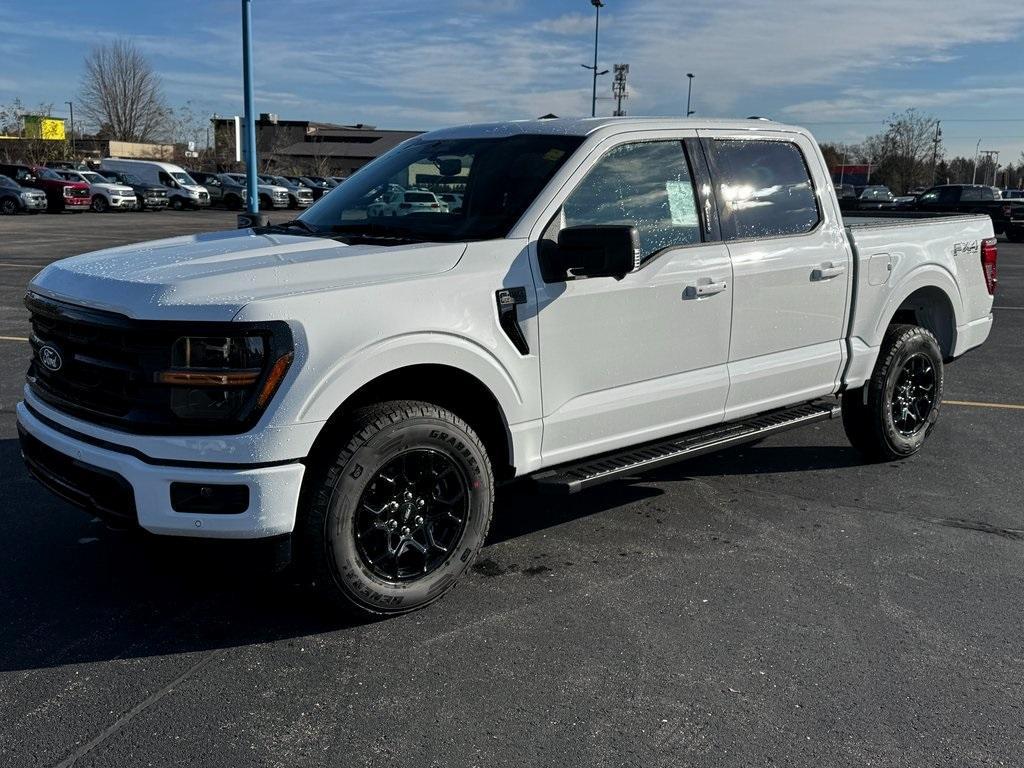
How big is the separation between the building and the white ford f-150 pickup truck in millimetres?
66755

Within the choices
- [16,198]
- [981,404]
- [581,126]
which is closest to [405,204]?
[581,126]

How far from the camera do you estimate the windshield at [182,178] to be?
41625mm

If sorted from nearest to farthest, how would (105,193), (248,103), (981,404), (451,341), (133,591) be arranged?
(451,341) → (133,591) → (981,404) → (248,103) → (105,193)

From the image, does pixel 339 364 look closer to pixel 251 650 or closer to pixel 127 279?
pixel 127 279

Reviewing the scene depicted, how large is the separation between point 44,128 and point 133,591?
82619 mm

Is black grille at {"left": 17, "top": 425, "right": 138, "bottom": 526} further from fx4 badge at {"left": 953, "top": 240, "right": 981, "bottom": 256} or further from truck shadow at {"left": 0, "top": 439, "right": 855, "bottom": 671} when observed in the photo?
fx4 badge at {"left": 953, "top": 240, "right": 981, "bottom": 256}

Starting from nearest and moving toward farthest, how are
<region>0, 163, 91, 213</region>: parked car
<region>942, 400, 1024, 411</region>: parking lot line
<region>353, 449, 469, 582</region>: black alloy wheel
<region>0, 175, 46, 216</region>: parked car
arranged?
<region>353, 449, 469, 582</region>: black alloy wheel → <region>942, 400, 1024, 411</region>: parking lot line → <region>0, 175, 46, 216</region>: parked car → <region>0, 163, 91, 213</region>: parked car

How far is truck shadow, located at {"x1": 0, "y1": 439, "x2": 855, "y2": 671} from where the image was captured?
3.46m

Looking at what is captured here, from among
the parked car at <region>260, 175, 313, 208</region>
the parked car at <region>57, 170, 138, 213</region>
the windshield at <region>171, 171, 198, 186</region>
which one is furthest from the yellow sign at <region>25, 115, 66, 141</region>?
the parked car at <region>57, 170, 138, 213</region>

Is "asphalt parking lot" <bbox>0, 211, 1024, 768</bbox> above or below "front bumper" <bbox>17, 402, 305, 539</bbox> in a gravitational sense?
below

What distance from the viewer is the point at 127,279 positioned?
338 cm

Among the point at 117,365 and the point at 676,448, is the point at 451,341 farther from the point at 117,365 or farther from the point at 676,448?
the point at 676,448

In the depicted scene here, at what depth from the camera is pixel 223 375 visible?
10.5ft

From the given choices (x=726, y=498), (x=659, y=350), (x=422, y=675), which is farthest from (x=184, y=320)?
(x=726, y=498)
